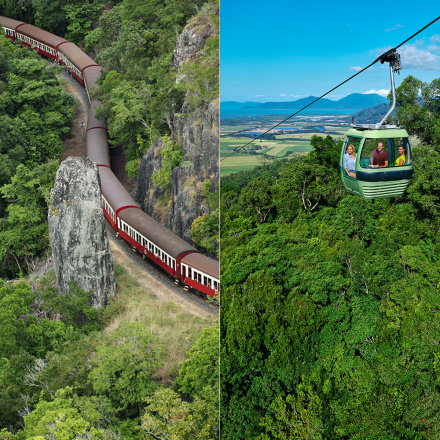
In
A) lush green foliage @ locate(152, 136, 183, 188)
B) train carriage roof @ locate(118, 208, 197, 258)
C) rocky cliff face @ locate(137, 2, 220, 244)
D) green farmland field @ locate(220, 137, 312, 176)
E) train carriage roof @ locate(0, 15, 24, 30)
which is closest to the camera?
rocky cliff face @ locate(137, 2, 220, 244)

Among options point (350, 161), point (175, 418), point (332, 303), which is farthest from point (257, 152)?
point (175, 418)

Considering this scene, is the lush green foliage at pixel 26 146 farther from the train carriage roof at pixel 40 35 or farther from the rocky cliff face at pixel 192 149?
the rocky cliff face at pixel 192 149

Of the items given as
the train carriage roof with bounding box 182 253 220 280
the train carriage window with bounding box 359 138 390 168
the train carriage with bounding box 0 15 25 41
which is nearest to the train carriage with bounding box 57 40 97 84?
the train carriage with bounding box 0 15 25 41

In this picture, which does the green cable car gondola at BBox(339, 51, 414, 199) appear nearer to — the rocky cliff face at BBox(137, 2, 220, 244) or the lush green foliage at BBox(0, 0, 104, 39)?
the rocky cliff face at BBox(137, 2, 220, 244)

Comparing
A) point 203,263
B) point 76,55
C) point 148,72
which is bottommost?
point 203,263

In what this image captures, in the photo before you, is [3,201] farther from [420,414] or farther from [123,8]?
[420,414]

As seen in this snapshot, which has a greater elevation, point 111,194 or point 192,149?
point 192,149

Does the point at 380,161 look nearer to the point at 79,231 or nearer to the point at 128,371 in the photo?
the point at 128,371
